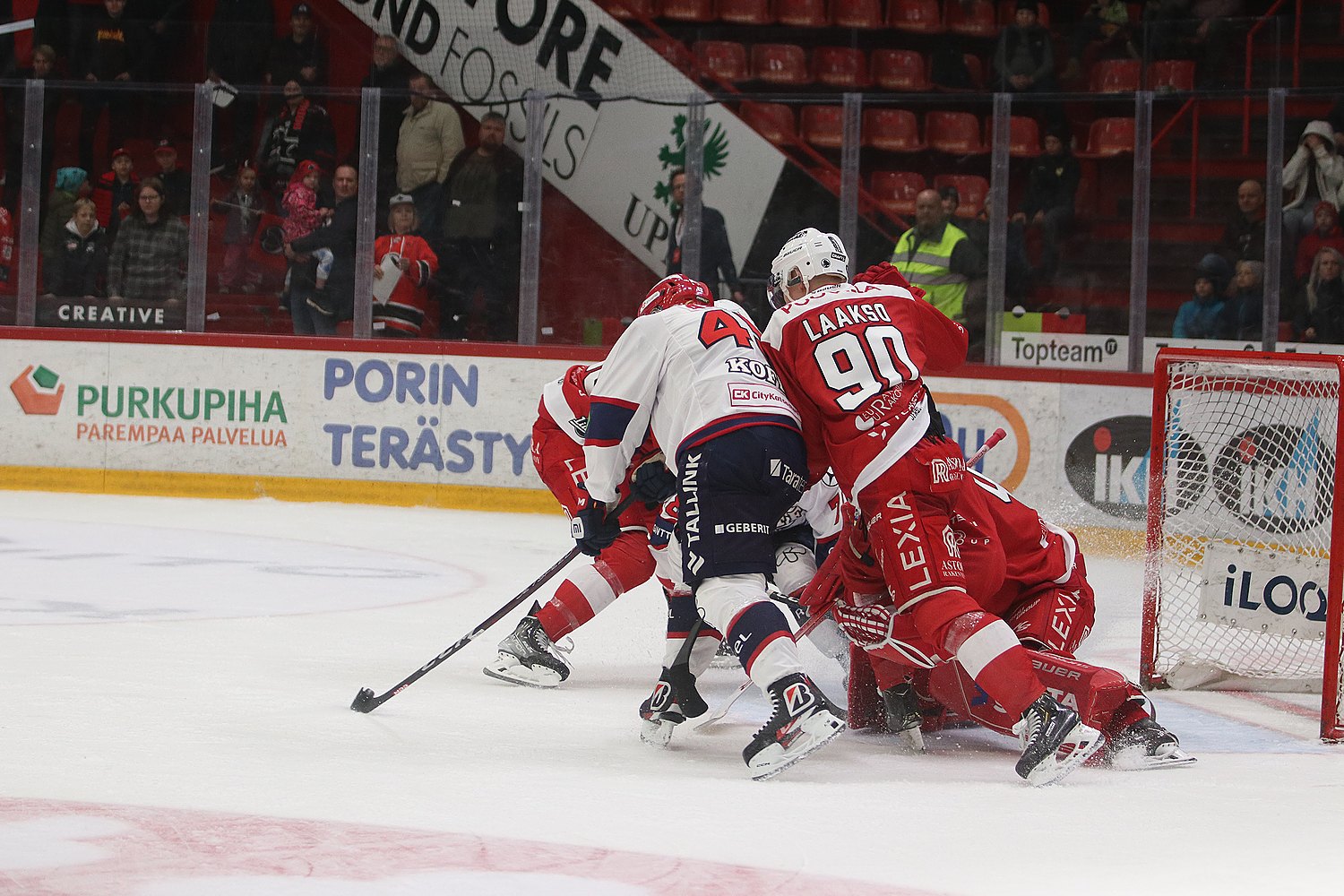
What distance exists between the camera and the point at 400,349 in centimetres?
820

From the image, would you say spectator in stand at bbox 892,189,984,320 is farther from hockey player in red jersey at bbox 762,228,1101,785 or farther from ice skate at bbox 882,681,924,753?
ice skate at bbox 882,681,924,753

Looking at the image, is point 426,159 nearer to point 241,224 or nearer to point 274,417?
point 241,224

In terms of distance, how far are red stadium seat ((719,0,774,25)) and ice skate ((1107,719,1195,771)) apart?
719 centimetres

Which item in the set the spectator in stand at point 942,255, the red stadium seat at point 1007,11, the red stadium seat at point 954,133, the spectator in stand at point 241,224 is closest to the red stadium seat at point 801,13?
the red stadium seat at point 1007,11

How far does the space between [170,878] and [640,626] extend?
2.99 metres

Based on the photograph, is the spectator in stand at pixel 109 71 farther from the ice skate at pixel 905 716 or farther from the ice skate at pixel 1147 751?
the ice skate at pixel 1147 751

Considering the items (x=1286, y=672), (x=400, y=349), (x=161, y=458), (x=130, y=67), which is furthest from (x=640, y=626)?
(x=130, y=67)

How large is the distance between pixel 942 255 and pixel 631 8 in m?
2.90

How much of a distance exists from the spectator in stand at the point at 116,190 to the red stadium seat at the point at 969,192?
160 inches

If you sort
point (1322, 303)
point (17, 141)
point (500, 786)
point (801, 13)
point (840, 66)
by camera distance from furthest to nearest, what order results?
point (801, 13) < point (840, 66) < point (17, 141) < point (1322, 303) < point (500, 786)

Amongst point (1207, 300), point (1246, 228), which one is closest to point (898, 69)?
point (1246, 228)

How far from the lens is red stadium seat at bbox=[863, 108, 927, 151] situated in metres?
7.80

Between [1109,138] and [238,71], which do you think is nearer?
[1109,138]

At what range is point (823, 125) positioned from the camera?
7820 millimetres
